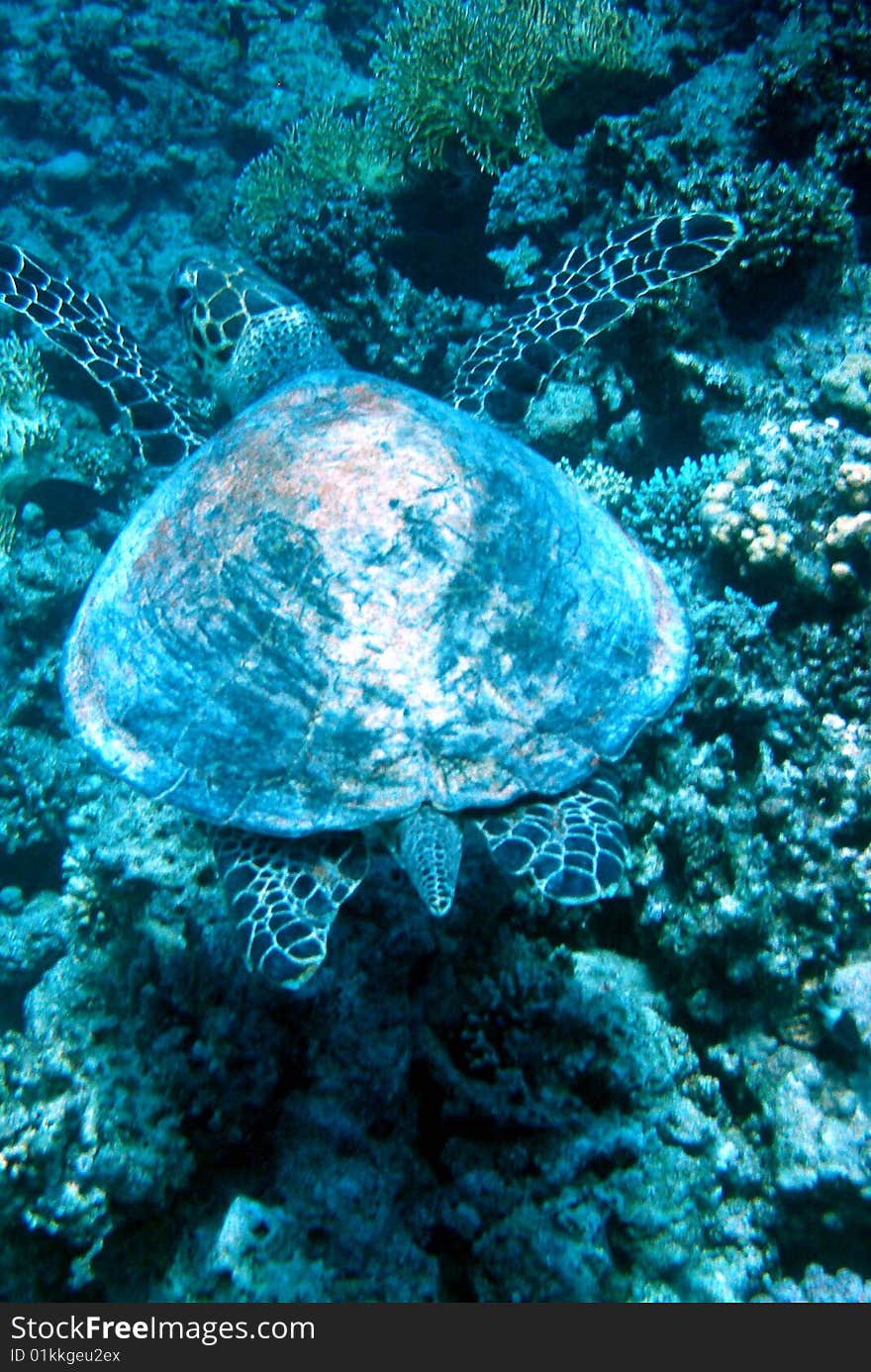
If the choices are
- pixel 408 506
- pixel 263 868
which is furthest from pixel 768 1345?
pixel 408 506

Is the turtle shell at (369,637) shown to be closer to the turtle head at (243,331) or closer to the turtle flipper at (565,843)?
the turtle flipper at (565,843)

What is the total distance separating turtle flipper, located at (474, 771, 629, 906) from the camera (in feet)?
6.45

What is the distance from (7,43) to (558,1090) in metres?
11.1

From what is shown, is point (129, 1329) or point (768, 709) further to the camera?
point (768, 709)

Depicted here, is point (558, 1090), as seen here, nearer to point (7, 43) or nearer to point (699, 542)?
point (699, 542)

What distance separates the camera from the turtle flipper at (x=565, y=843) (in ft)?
6.45

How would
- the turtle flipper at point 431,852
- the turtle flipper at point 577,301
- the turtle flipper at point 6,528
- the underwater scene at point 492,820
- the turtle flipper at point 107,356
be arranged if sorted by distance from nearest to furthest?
the turtle flipper at point 431,852
the underwater scene at point 492,820
the turtle flipper at point 577,301
the turtle flipper at point 107,356
the turtle flipper at point 6,528

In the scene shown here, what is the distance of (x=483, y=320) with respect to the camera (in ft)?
14.3

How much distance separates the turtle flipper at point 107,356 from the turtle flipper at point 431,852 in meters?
2.69

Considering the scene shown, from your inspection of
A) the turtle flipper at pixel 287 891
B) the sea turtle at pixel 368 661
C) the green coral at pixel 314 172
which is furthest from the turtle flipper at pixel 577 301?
the turtle flipper at pixel 287 891

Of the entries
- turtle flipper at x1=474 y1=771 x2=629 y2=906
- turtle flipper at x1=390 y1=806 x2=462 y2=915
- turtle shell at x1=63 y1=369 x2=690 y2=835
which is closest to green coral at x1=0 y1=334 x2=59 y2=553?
turtle shell at x1=63 y1=369 x2=690 y2=835

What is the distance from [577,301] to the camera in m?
3.57

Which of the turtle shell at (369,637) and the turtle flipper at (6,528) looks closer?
the turtle shell at (369,637)

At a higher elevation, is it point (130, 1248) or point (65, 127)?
point (65, 127)
